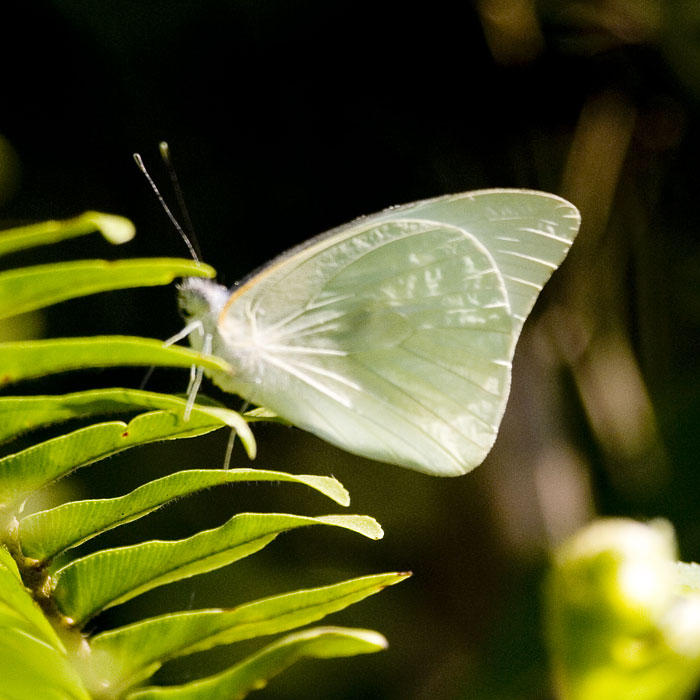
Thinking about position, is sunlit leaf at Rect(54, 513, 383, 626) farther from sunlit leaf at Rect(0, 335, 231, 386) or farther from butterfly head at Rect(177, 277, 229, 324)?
butterfly head at Rect(177, 277, 229, 324)

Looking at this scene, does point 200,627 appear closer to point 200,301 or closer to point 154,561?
point 154,561

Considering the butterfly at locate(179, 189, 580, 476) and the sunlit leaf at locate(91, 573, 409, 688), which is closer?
the sunlit leaf at locate(91, 573, 409, 688)

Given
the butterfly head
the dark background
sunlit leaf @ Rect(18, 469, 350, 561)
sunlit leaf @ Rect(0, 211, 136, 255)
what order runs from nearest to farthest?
sunlit leaf @ Rect(0, 211, 136, 255), sunlit leaf @ Rect(18, 469, 350, 561), the butterfly head, the dark background

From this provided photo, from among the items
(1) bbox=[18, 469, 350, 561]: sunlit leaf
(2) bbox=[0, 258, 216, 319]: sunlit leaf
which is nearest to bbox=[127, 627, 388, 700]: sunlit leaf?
(1) bbox=[18, 469, 350, 561]: sunlit leaf

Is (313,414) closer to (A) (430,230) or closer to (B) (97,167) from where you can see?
(A) (430,230)

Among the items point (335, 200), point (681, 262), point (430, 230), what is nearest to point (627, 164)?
point (681, 262)
